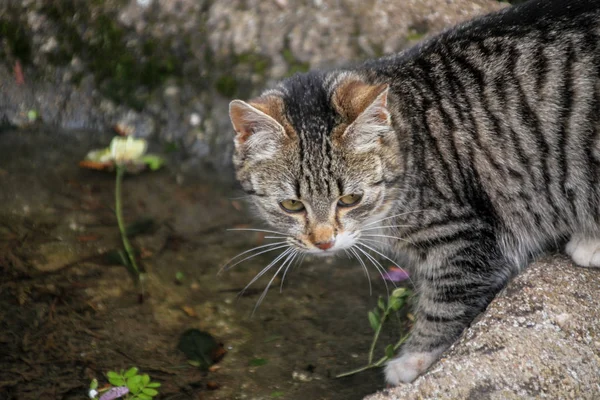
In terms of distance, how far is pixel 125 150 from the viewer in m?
4.04

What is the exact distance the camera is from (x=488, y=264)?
9.32 ft

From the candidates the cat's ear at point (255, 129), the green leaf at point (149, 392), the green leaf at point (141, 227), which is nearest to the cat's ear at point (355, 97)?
the cat's ear at point (255, 129)

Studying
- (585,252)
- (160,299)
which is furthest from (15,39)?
(585,252)

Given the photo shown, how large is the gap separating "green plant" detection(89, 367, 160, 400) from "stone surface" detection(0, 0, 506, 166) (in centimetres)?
173

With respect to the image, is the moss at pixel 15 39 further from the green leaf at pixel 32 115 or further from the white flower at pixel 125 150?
the white flower at pixel 125 150

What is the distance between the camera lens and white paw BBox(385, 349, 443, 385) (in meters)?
2.92

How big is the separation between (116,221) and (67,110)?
1.23 m

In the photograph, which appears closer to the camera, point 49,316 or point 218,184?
point 49,316

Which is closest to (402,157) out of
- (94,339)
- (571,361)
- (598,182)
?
(598,182)

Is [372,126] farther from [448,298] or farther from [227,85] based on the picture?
[227,85]

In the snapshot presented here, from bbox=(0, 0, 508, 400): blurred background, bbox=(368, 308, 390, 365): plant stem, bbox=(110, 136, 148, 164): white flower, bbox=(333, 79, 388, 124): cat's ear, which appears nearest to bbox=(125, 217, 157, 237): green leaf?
bbox=(0, 0, 508, 400): blurred background

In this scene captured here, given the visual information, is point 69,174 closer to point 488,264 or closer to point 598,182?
point 488,264

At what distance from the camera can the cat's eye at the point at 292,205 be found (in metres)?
2.87

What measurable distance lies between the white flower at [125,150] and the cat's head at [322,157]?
52.2 inches
